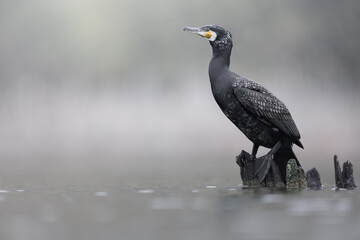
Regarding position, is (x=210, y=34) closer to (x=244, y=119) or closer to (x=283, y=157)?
(x=244, y=119)

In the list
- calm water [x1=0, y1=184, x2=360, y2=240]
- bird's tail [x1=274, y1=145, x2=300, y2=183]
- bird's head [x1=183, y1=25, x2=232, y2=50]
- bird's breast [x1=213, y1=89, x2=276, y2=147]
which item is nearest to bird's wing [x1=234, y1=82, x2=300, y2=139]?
bird's breast [x1=213, y1=89, x2=276, y2=147]

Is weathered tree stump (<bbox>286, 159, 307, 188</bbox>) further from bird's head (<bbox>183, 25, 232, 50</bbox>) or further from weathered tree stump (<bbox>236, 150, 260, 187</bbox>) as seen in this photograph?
bird's head (<bbox>183, 25, 232, 50</bbox>)

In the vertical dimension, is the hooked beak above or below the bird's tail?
above

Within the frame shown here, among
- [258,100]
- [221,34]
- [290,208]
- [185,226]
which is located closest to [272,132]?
[258,100]

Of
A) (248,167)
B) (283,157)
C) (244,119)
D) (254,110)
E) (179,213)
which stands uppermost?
(254,110)

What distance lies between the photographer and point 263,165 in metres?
15.5

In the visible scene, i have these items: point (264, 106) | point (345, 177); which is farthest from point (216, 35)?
point (345, 177)

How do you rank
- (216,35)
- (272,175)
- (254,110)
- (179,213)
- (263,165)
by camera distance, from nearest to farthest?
(179,213)
(254,110)
(263,165)
(272,175)
(216,35)

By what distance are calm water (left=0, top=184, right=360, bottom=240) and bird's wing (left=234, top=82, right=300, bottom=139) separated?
137cm

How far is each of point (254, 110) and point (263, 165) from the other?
1.13 meters

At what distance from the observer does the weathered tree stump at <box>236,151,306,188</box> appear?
1549 cm

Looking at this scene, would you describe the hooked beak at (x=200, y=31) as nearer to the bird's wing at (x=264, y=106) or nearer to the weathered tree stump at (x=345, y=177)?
the bird's wing at (x=264, y=106)

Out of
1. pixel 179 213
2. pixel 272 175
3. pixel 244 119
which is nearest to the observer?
pixel 179 213

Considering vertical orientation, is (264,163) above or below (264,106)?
below
